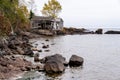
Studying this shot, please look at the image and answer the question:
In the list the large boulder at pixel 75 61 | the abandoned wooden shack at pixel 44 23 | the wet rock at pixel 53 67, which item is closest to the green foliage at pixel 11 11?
the wet rock at pixel 53 67

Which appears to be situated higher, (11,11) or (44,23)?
(11,11)

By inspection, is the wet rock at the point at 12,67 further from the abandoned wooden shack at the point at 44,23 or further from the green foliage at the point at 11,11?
the abandoned wooden shack at the point at 44,23

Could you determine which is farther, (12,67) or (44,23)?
(44,23)

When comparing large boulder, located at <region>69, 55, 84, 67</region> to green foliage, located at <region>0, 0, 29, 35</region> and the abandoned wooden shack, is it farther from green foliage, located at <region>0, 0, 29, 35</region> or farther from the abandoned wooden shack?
the abandoned wooden shack

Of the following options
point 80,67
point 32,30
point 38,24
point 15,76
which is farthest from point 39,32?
point 15,76

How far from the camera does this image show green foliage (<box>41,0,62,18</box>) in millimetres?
111338

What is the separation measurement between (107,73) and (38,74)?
24.2ft

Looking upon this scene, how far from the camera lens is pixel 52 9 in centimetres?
11131

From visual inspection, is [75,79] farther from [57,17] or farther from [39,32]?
[57,17]

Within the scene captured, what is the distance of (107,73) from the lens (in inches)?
1190

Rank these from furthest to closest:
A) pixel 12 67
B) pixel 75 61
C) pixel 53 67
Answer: pixel 75 61 → pixel 12 67 → pixel 53 67

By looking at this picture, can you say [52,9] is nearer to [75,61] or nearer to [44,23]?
[44,23]

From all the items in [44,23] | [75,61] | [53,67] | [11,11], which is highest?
[11,11]

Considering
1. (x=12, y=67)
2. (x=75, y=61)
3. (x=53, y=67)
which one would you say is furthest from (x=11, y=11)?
(x=53, y=67)
